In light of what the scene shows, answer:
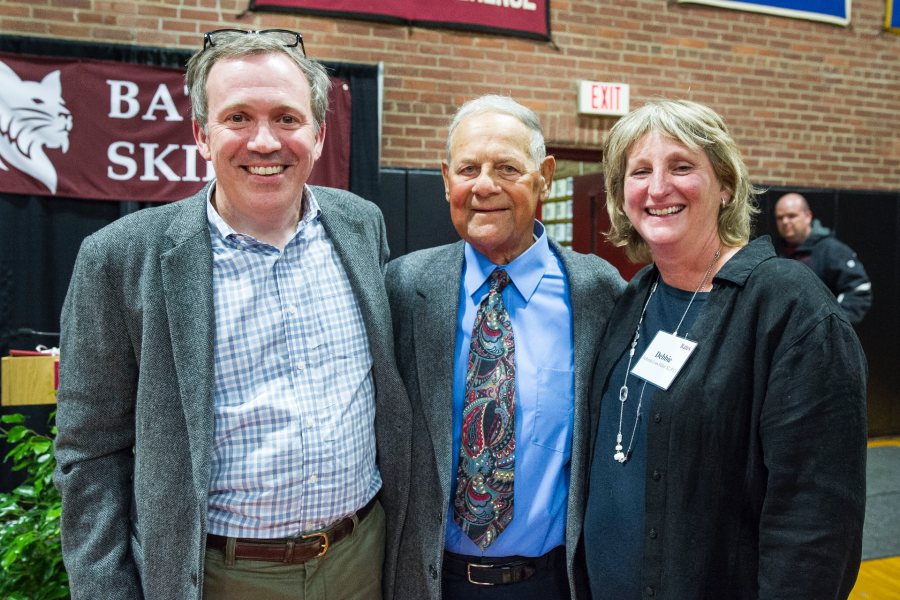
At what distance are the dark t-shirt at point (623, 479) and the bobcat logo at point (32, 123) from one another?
4059mm

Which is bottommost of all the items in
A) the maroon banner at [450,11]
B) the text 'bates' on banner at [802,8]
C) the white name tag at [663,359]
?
the white name tag at [663,359]

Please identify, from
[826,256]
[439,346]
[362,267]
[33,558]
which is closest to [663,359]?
[439,346]

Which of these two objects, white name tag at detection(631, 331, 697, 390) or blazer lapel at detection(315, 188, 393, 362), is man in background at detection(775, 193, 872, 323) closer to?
white name tag at detection(631, 331, 697, 390)

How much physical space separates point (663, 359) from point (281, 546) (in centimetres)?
94

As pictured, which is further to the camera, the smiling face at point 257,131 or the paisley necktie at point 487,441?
the paisley necktie at point 487,441

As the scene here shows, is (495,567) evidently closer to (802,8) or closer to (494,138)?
(494,138)

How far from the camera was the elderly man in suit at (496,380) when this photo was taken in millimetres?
1665

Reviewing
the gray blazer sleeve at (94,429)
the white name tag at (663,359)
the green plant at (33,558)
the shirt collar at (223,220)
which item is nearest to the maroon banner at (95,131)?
the green plant at (33,558)

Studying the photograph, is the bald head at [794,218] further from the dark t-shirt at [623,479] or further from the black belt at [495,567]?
the black belt at [495,567]

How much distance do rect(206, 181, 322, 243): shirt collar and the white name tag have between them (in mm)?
872

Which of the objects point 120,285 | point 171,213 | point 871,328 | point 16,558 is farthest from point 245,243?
point 871,328

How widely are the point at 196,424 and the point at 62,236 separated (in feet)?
12.0

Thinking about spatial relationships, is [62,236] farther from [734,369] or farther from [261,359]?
[734,369]

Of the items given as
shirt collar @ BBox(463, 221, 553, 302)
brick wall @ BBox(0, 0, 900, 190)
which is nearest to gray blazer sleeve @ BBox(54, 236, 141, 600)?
shirt collar @ BBox(463, 221, 553, 302)
